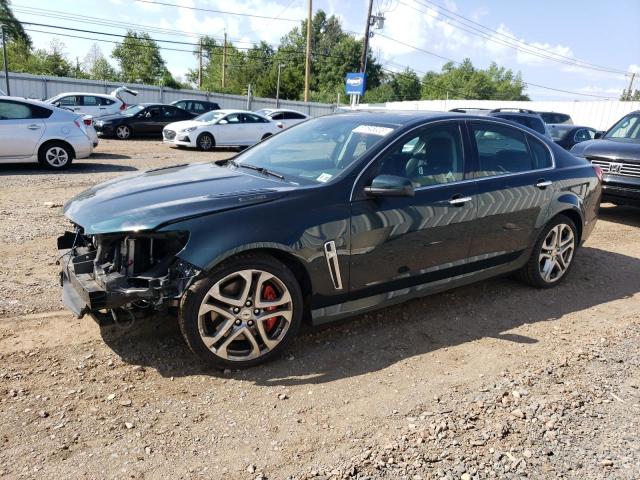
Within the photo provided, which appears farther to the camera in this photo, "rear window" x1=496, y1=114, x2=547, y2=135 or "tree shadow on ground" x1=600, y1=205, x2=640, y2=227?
"rear window" x1=496, y1=114, x2=547, y2=135

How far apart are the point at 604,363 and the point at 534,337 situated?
0.53m

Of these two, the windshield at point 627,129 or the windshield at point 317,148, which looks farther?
the windshield at point 627,129

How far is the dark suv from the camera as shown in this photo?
8.23 metres

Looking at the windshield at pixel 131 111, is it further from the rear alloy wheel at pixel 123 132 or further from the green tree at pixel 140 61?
the green tree at pixel 140 61

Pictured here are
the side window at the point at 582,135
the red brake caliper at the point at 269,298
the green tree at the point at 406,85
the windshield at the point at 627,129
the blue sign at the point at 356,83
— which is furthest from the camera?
the green tree at the point at 406,85

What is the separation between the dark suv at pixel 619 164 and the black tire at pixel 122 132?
52.5ft

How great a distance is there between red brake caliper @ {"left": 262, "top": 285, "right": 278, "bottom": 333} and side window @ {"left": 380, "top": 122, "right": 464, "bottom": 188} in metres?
1.20

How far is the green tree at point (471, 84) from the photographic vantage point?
8888 centimetres

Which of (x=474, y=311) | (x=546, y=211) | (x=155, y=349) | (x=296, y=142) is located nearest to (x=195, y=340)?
(x=155, y=349)

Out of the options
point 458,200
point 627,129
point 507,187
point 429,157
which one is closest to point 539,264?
point 507,187

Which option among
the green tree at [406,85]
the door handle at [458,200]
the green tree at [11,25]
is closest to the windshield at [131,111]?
the door handle at [458,200]

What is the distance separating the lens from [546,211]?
489 cm

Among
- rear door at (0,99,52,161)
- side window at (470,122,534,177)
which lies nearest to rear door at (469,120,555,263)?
side window at (470,122,534,177)

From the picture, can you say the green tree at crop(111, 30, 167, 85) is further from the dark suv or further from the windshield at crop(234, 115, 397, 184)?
the windshield at crop(234, 115, 397, 184)
